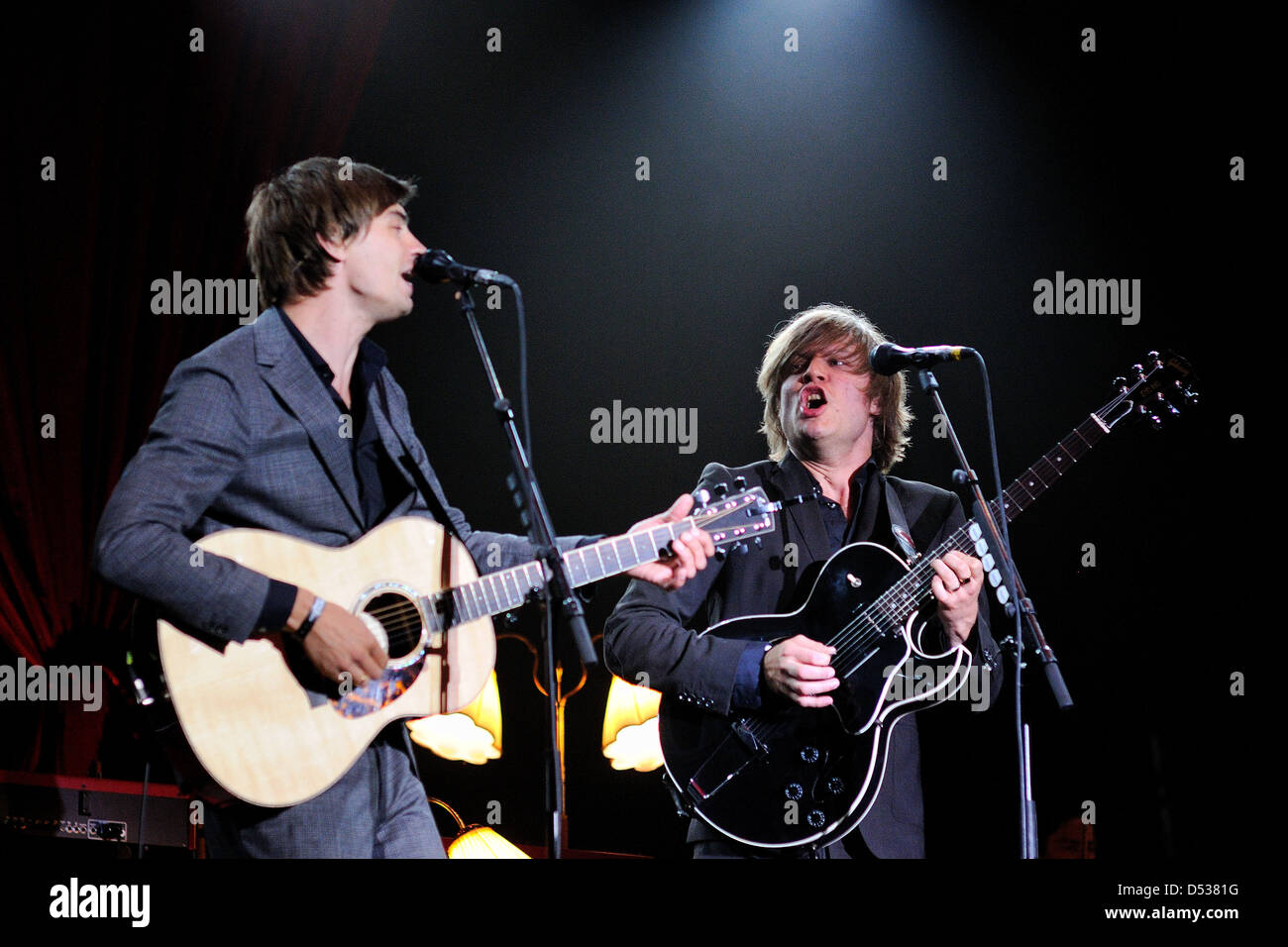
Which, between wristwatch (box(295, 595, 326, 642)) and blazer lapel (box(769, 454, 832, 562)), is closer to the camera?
wristwatch (box(295, 595, 326, 642))

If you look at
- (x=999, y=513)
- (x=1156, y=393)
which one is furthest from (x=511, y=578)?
(x=1156, y=393)

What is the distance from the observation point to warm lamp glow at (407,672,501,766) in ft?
14.3

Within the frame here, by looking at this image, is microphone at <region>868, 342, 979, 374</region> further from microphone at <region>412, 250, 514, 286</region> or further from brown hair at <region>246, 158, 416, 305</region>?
brown hair at <region>246, 158, 416, 305</region>

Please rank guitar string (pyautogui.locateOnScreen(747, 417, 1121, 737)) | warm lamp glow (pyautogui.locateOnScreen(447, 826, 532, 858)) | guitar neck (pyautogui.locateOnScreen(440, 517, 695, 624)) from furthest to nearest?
1. warm lamp glow (pyautogui.locateOnScreen(447, 826, 532, 858))
2. guitar string (pyautogui.locateOnScreen(747, 417, 1121, 737))
3. guitar neck (pyautogui.locateOnScreen(440, 517, 695, 624))

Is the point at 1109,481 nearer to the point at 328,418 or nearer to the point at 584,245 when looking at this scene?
the point at 584,245

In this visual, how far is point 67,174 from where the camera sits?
4512mm

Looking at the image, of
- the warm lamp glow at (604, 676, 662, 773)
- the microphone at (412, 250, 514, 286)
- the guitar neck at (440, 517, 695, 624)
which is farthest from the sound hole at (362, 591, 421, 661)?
the warm lamp glow at (604, 676, 662, 773)

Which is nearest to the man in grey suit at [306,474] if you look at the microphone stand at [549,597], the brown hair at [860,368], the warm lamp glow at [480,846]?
the microphone stand at [549,597]

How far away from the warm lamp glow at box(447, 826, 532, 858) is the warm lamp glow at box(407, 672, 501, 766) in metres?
0.32

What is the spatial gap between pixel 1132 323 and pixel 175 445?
12.3 feet

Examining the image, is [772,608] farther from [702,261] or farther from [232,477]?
[702,261]

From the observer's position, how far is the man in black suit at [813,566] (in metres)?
3.29

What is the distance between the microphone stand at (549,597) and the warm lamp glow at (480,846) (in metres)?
1.54
